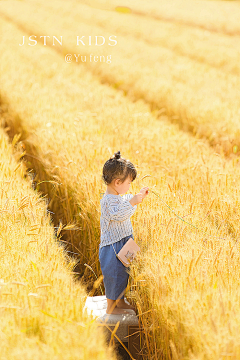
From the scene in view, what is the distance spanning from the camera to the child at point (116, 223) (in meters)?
1.85

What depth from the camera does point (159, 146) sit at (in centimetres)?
309

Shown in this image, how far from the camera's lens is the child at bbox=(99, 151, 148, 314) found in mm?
1846

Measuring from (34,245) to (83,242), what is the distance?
0.71 meters

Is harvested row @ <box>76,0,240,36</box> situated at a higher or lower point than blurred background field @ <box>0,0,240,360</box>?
higher

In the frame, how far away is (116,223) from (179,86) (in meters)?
4.03

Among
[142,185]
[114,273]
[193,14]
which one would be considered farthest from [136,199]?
[193,14]

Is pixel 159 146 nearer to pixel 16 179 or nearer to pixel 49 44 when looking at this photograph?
pixel 16 179

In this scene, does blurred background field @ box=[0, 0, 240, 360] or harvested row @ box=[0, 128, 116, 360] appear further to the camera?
blurred background field @ box=[0, 0, 240, 360]

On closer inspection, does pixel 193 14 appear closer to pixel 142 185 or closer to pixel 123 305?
pixel 142 185

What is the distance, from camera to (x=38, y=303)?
1.31 meters

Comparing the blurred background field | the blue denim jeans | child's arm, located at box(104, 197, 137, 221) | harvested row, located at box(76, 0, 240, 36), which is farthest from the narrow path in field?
harvested row, located at box(76, 0, 240, 36)

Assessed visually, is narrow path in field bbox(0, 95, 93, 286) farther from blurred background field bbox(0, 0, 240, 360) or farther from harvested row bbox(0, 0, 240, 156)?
harvested row bbox(0, 0, 240, 156)

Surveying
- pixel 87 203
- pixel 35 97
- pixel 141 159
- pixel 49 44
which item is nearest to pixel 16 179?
pixel 87 203

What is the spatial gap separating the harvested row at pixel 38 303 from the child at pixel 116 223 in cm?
26
